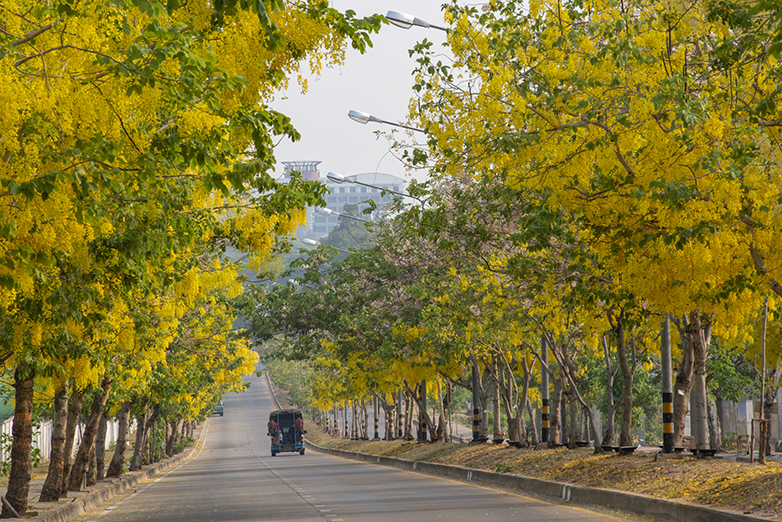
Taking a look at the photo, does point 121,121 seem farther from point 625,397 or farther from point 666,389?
point 625,397

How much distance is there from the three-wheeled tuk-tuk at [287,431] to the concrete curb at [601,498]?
40089mm

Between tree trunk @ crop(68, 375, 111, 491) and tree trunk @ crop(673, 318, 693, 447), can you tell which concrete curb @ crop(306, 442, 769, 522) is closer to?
tree trunk @ crop(673, 318, 693, 447)

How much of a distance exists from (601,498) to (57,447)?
9.73 m

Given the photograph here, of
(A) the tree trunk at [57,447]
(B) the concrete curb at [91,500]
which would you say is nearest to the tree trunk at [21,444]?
(B) the concrete curb at [91,500]

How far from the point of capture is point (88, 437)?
71.1 ft

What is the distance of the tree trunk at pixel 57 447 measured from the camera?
1764 centimetres

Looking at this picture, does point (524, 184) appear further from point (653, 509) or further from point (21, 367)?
point (21, 367)

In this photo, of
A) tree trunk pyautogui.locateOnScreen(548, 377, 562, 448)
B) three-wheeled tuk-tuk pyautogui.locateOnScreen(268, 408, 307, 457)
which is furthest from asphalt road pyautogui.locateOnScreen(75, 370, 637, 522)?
three-wheeled tuk-tuk pyautogui.locateOnScreen(268, 408, 307, 457)

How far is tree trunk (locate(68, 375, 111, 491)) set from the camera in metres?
21.1

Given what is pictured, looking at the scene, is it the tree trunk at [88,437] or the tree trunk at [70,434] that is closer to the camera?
the tree trunk at [70,434]

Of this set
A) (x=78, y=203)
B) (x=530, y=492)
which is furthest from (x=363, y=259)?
(x=78, y=203)

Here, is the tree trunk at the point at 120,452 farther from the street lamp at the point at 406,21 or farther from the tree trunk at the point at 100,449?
the street lamp at the point at 406,21

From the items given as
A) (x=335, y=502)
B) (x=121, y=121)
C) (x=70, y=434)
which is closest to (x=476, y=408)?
(x=70, y=434)

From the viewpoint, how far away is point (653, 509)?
12742mm
